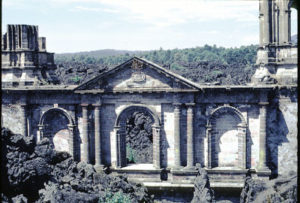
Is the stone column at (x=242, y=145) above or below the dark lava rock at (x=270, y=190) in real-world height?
above

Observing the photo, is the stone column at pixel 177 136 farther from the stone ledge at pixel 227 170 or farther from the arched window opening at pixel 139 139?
the arched window opening at pixel 139 139

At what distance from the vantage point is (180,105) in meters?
22.4

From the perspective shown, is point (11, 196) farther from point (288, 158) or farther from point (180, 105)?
point (288, 158)

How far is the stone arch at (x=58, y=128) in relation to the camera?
2392 centimetres

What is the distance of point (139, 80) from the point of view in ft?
74.2

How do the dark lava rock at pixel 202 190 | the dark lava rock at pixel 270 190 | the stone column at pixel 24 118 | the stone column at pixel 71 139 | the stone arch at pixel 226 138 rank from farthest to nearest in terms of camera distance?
A: 1. the stone column at pixel 24 118
2. the stone column at pixel 71 139
3. the stone arch at pixel 226 138
4. the dark lava rock at pixel 202 190
5. the dark lava rock at pixel 270 190

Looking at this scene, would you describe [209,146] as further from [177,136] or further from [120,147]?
[120,147]

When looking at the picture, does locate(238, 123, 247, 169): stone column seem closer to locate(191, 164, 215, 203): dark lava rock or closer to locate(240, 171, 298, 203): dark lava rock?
locate(240, 171, 298, 203): dark lava rock

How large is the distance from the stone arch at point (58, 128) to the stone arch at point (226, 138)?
7.97 metres

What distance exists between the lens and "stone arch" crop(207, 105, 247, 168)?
2250cm

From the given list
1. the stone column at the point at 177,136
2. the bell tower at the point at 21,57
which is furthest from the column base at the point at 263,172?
the bell tower at the point at 21,57

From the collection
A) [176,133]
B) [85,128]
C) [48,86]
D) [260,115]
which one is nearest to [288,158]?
[260,115]

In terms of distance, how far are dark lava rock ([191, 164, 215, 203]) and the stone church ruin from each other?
1.81 meters

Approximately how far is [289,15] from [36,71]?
15.0m
